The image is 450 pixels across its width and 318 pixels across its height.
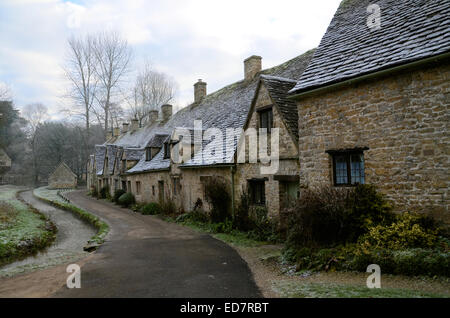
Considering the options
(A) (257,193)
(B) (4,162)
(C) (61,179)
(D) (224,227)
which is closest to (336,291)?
(A) (257,193)

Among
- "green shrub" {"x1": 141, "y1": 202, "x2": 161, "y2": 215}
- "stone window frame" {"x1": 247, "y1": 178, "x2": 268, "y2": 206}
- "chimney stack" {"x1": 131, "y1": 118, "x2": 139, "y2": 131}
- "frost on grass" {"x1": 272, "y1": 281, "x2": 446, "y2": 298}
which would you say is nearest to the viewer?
"frost on grass" {"x1": 272, "y1": 281, "x2": 446, "y2": 298}

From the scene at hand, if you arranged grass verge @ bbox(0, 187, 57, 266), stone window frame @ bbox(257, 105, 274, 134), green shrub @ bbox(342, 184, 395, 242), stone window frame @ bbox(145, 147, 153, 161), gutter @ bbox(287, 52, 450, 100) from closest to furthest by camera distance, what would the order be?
1. gutter @ bbox(287, 52, 450, 100)
2. green shrub @ bbox(342, 184, 395, 242)
3. grass verge @ bbox(0, 187, 57, 266)
4. stone window frame @ bbox(257, 105, 274, 134)
5. stone window frame @ bbox(145, 147, 153, 161)

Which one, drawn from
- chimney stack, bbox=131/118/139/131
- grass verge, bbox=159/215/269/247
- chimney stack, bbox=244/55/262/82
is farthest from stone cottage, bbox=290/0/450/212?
chimney stack, bbox=131/118/139/131

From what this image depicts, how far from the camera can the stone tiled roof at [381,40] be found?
24.2ft

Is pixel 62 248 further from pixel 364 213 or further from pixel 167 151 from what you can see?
pixel 364 213

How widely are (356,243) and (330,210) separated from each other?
0.98 meters

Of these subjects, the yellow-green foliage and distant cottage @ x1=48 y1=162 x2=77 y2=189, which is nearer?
the yellow-green foliage

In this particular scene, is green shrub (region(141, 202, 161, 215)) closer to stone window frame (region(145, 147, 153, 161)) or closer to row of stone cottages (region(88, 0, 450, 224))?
stone window frame (region(145, 147, 153, 161))

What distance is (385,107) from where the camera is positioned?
304 inches

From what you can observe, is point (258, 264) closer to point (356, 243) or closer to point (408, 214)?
point (356, 243)

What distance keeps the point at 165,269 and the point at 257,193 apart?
5.66m

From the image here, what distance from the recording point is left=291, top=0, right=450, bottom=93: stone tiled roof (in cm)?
738

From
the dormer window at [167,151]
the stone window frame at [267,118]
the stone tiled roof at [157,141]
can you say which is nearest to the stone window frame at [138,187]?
the stone tiled roof at [157,141]

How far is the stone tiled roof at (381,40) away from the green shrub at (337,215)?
3277mm
